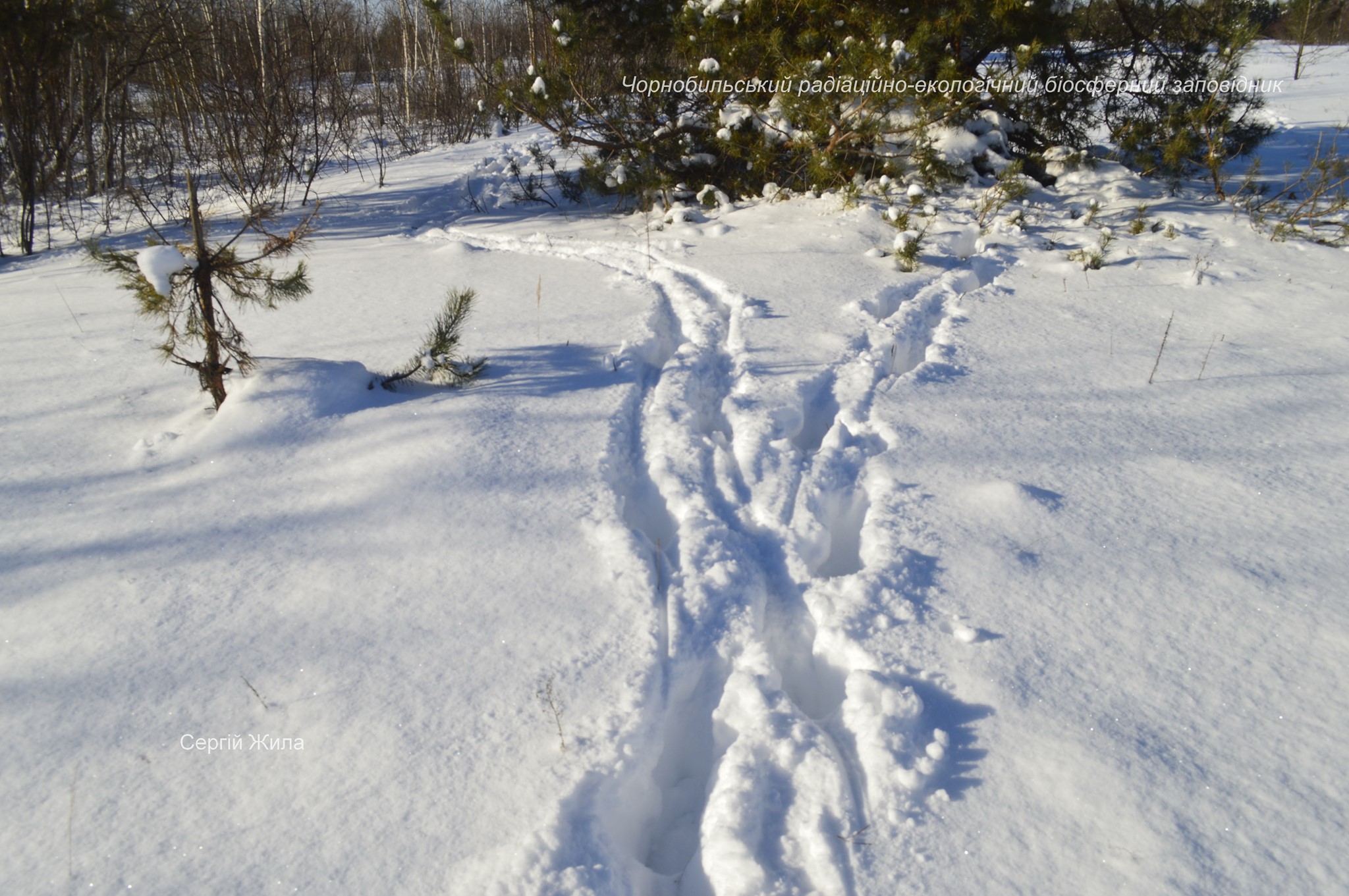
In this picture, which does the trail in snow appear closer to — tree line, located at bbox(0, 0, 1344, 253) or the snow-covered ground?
the snow-covered ground

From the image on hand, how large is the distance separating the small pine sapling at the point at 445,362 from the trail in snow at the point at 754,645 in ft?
2.25

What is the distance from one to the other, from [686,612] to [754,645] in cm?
20

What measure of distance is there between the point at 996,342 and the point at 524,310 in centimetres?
234

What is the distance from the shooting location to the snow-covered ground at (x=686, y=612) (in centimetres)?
134

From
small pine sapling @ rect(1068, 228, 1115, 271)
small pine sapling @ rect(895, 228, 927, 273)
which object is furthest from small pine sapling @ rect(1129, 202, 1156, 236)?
small pine sapling @ rect(895, 228, 927, 273)

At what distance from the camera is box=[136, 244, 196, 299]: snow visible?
2.12 metres

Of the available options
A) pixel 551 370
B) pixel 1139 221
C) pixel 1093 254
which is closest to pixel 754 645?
pixel 551 370

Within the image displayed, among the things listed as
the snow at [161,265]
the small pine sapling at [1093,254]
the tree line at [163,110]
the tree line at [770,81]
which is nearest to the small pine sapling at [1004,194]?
the tree line at [770,81]

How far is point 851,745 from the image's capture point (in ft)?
5.13

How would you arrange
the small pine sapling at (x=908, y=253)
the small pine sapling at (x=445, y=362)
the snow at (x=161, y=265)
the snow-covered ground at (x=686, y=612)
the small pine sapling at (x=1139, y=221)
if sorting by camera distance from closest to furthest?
the snow-covered ground at (x=686, y=612)
the snow at (x=161, y=265)
the small pine sapling at (x=445, y=362)
the small pine sapling at (x=908, y=253)
the small pine sapling at (x=1139, y=221)

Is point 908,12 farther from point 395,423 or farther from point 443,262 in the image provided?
point 395,423

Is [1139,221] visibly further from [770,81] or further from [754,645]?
[754,645]

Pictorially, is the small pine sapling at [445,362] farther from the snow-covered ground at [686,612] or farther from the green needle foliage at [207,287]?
the green needle foliage at [207,287]

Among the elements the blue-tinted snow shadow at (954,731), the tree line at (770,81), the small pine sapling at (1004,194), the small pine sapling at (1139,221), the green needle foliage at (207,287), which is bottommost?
the blue-tinted snow shadow at (954,731)
